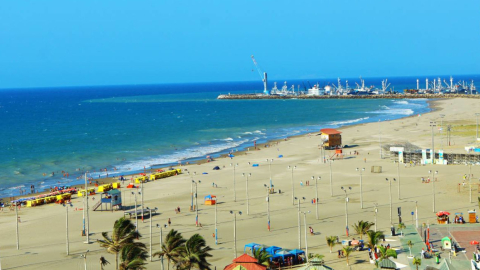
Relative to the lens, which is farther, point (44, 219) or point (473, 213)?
point (44, 219)

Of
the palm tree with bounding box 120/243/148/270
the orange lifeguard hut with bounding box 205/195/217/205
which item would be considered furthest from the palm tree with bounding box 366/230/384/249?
the orange lifeguard hut with bounding box 205/195/217/205

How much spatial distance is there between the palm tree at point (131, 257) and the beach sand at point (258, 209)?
18.9 feet

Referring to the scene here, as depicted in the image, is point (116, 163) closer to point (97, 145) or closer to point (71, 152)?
point (71, 152)

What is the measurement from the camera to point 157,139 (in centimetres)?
→ 9950

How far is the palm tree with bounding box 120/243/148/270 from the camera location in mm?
25438

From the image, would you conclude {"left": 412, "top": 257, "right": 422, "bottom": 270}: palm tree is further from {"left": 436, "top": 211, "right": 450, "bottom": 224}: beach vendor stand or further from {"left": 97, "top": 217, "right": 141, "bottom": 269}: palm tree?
{"left": 97, "top": 217, "right": 141, "bottom": 269}: palm tree

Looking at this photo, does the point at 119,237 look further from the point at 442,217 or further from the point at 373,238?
the point at 442,217

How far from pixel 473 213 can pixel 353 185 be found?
15.2 metres

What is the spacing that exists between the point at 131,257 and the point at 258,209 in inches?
779

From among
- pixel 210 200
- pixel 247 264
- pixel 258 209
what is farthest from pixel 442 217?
pixel 210 200

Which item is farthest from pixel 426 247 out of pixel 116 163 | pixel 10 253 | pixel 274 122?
pixel 274 122

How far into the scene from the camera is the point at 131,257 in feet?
85.0

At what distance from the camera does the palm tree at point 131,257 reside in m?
25.4

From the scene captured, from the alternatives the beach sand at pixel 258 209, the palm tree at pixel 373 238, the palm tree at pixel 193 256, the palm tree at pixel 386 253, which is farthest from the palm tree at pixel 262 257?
the palm tree at pixel 373 238
